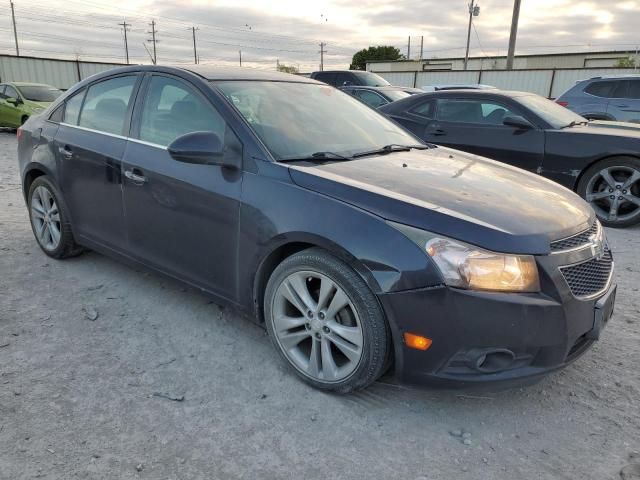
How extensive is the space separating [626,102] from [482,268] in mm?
9967

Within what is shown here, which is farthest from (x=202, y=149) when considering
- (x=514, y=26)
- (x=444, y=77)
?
(x=444, y=77)

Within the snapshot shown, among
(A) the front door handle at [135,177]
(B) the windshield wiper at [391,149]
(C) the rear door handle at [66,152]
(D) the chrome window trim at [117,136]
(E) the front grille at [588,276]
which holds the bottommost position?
(E) the front grille at [588,276]

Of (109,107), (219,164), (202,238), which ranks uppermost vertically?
(109,107)

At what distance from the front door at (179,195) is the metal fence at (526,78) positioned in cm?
2321

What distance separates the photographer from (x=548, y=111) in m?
6.59

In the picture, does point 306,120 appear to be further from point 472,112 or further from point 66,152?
point 472,112

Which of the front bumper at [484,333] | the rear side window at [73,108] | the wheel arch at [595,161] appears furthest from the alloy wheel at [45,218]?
the wheel arch at [595,161]

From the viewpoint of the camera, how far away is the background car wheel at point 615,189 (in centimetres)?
566

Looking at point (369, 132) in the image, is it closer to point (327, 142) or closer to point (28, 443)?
point (327, 142)

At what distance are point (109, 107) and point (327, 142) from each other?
1733 millimetres

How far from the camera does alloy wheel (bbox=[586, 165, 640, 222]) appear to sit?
5.68 metres

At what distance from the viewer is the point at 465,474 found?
6.91ft

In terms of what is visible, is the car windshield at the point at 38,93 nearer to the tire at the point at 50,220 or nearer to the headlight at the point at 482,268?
the tire at the point at 50,220

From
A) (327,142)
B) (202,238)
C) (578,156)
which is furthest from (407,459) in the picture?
(578,156)
